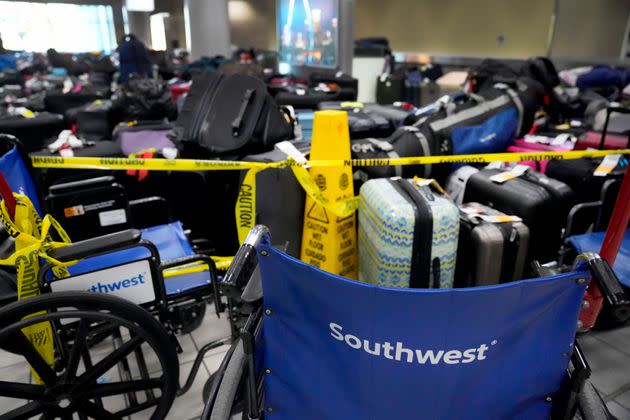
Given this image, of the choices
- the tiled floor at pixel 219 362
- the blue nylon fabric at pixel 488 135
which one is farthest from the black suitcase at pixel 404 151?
the tiled floor at pixel 219 362

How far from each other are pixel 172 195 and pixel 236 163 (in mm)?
756

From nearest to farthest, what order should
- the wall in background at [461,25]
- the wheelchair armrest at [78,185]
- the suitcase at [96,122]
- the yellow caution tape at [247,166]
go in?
1. the wheelchair armrest at [78,185]
2. the yellow caution tape at [247,166]
3. the suitcase at [96,122]
4. the wall in background at [461,25]

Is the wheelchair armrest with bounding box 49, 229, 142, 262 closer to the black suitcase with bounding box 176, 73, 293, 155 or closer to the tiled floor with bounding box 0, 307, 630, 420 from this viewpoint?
the tiled floor with bounding box 0, 307, 630, 420

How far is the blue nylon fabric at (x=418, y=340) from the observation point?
757 mm

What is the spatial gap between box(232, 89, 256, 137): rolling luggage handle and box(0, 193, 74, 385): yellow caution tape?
3.99 feet

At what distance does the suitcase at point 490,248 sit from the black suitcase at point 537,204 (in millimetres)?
92

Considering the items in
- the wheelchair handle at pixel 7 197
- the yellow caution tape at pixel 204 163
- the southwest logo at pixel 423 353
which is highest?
the wheelchair handle at pixel 7 197

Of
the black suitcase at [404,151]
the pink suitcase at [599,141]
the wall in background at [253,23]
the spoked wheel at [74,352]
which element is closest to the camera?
the spoked wheel at [74,352]

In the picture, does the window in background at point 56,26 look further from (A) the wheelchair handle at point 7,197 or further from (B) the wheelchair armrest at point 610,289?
(B) the wheelchair armrest at point 610,289

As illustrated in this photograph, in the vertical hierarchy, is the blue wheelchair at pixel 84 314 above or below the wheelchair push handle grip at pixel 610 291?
below

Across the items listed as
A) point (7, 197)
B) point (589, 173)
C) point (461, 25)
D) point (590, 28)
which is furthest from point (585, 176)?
point (461, 25)

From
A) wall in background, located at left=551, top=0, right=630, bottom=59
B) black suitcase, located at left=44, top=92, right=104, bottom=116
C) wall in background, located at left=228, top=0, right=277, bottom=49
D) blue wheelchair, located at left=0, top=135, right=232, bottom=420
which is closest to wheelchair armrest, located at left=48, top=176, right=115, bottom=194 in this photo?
blue wheelchair, located at left=0, top=135, right=232, bottom=420

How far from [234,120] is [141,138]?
93 centimetres

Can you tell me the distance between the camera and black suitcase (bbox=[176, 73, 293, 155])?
2.50m
